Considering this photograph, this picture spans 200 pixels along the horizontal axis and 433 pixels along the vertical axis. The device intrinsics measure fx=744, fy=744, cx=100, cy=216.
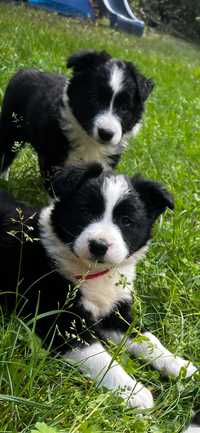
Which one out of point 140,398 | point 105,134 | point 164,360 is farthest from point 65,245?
point 105,134

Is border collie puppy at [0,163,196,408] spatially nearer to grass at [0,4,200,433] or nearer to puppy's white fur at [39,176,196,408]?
puppy's white fur at [39,176,196,408]

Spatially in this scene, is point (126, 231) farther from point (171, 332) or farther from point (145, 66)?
point (145, 66)

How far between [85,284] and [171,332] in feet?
1.98

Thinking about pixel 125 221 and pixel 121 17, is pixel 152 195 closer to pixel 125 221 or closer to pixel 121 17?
pixel 125 221

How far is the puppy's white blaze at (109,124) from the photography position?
5.10 metres

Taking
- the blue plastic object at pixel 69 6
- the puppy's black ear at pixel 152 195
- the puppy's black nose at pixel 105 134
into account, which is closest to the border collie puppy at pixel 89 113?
the puppy's black nose at pixel 105 134

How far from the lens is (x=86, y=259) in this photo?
346 centimetres

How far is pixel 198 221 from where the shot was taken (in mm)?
5105

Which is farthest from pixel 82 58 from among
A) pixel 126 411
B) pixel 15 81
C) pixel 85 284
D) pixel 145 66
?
pixel 145 66

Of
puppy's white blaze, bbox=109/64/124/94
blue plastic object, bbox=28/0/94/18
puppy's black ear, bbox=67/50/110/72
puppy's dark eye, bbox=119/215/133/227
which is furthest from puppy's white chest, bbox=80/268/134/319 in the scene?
blue plastic object, bbox=28/0/94/18

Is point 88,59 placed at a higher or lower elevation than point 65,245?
lower

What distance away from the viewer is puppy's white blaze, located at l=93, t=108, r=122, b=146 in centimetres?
510

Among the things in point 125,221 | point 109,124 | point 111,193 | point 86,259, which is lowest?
point 109,124

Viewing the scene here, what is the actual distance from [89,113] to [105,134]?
25cm
